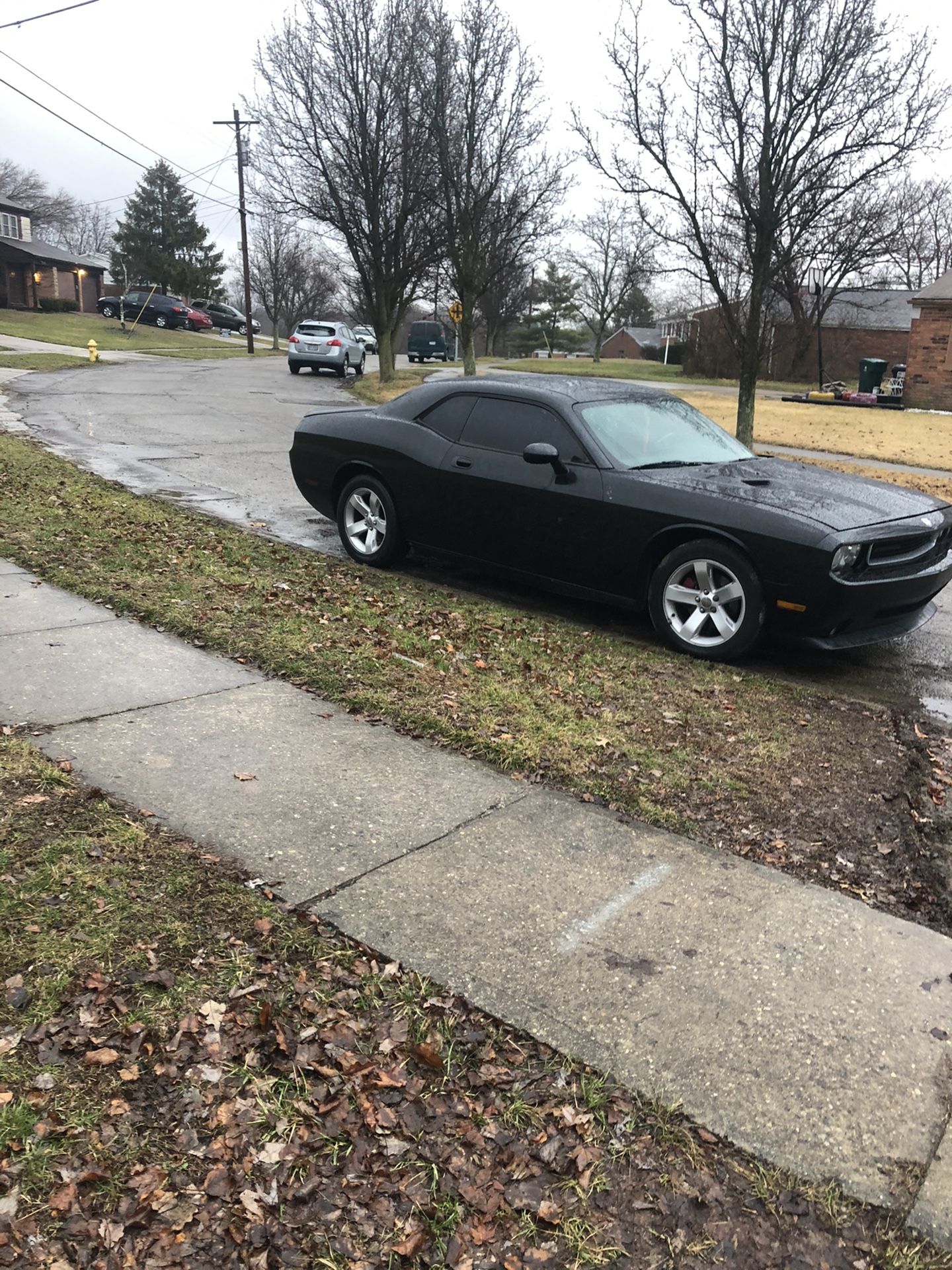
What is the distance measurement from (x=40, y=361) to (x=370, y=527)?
2301 cm

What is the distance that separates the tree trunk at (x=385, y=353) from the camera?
30.0m

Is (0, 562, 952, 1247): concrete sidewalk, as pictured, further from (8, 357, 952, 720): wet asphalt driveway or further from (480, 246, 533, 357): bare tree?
(480, 246, 533, 357): bare tree

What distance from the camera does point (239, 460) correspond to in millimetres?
12992

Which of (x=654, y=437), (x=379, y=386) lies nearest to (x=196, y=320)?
(x=379, y=386)

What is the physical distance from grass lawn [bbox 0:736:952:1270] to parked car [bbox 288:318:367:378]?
1239 inches

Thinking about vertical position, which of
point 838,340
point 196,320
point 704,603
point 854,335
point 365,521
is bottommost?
point 704,603

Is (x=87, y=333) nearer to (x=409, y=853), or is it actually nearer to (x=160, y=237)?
(x=160, y=237)

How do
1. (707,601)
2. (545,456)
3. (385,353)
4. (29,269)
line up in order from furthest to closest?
(29,269) < (385,353) < (545,456) < (707,601)

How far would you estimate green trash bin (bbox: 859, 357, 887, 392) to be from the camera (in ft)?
120

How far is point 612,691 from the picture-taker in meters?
5.18

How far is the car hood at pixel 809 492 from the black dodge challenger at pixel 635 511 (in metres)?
0.02

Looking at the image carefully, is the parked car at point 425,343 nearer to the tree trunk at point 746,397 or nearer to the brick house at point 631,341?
the tree trunk at point 746,397

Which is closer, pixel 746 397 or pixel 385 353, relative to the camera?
pixel 746 397

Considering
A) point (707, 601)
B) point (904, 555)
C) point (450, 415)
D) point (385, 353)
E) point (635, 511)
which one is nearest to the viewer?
point (904, 555)
